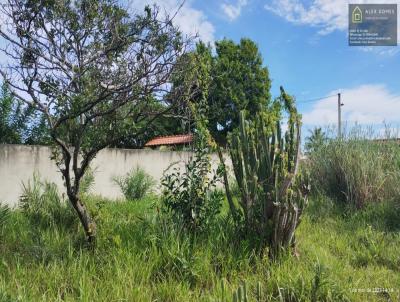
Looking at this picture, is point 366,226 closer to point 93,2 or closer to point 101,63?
point 101,63

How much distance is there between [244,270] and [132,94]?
2116 mm

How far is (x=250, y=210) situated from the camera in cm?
407

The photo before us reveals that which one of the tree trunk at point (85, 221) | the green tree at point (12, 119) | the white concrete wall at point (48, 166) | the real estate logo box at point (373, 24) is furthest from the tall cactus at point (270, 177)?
the green tree at point (12, 119)

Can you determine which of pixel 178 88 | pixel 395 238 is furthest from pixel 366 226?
pixel 178 88

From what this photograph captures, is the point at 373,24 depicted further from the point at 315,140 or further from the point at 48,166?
the point at 48,166

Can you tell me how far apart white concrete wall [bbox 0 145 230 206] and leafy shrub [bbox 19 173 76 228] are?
2.96 ft

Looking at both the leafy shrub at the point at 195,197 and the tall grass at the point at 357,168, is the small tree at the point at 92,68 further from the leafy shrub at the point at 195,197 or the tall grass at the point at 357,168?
the tall grass at the point at 357,168

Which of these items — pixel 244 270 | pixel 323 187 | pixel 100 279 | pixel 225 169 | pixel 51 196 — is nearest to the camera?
pixel 100 279

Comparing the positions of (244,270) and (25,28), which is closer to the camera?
(244,270)

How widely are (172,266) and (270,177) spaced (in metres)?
1.47

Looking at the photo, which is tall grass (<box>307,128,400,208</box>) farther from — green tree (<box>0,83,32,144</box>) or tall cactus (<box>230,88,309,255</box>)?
green tree (<box>0,83,32,144</box>)

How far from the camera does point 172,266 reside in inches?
135

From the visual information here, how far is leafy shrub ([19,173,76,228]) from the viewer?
4809mm

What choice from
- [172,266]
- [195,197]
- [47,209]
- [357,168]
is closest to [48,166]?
[47,209]
